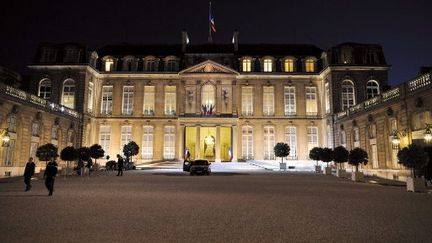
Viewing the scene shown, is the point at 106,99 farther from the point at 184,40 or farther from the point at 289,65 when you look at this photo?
the point at 289,65

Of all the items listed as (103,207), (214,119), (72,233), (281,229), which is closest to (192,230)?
(281,229)

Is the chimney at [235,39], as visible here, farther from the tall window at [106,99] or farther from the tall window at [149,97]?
the tall window at [106,99]

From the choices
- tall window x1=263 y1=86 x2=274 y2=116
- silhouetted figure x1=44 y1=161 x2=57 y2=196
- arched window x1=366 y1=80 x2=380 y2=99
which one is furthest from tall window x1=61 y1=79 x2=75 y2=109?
arched window x1=366 y1=80 x2=380 y2=99

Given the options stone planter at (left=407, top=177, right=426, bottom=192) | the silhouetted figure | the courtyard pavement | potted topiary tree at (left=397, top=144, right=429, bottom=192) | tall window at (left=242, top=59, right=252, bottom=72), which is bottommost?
the courtyard pavement

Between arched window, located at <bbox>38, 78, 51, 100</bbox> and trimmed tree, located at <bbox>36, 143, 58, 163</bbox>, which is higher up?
arched window, located at <bbox>38, 78, 51, 100</bbox>

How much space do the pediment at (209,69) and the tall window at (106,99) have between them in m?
10.1

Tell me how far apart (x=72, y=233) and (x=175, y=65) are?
1538 inches

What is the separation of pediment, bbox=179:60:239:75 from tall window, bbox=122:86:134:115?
293 inches

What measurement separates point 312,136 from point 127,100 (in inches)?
986

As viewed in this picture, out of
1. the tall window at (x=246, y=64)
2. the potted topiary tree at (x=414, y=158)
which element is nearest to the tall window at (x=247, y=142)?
the tall window at (x=246, y=64)

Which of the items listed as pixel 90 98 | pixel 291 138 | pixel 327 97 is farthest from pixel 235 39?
pixel 90 98

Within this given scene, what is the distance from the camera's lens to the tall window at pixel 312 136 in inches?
1693

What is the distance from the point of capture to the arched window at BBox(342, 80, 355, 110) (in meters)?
40.1

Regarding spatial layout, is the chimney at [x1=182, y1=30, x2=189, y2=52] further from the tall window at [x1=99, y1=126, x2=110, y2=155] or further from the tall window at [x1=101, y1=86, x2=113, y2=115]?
the tall window at [x1=99, y1=126, x2=110, y2=155]
